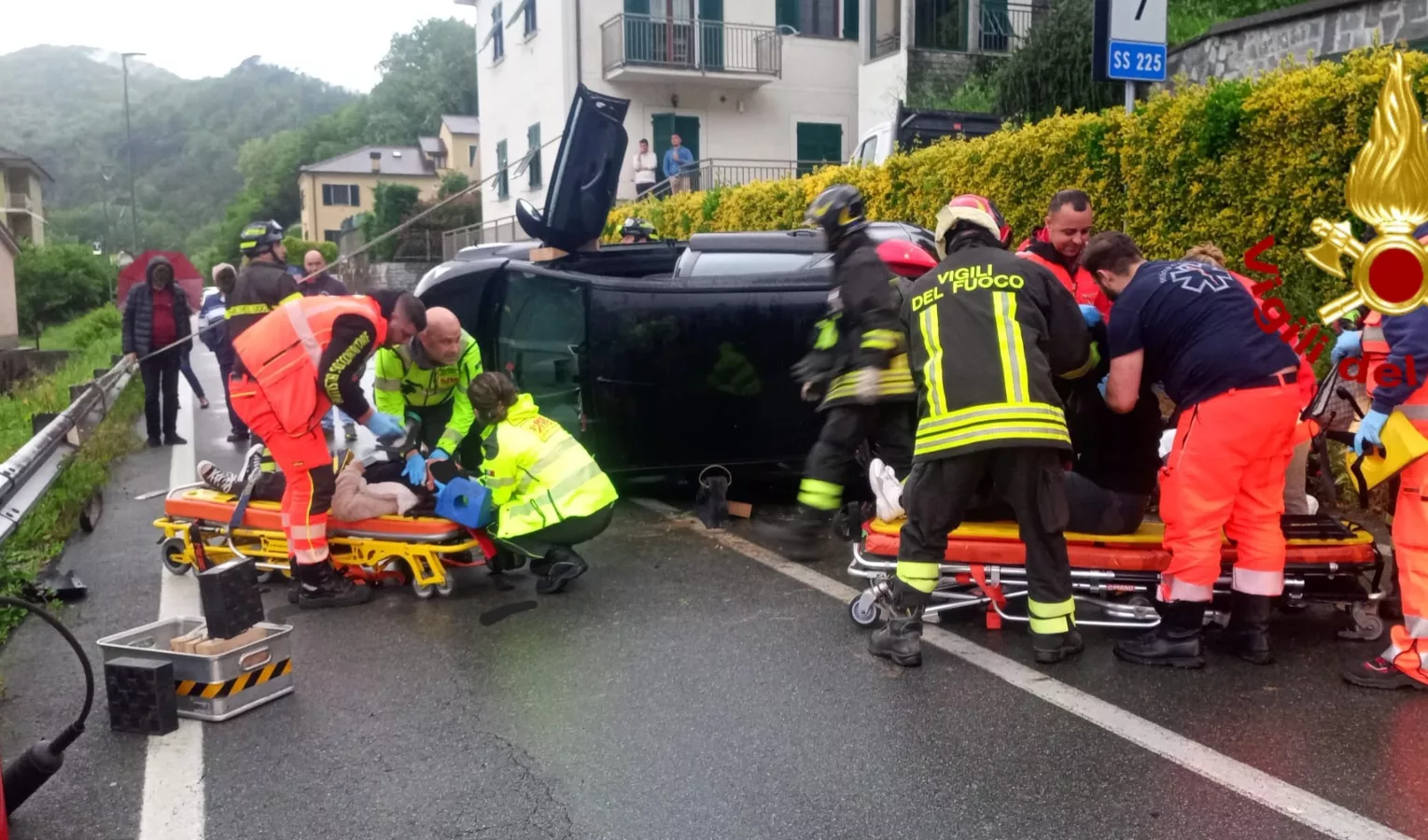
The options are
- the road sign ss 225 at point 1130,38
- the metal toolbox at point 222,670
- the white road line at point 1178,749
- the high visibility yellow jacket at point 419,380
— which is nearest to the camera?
the white road line at point 1178,749

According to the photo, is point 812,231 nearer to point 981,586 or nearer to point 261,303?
point 261,303

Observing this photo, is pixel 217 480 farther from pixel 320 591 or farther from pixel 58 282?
pixel 58 282

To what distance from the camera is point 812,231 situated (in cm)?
943

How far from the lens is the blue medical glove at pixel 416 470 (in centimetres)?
593

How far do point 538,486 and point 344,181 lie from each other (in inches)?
2986

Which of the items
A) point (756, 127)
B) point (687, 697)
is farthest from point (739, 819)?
point (756, 127)

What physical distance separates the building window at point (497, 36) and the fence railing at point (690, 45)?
5729 mm

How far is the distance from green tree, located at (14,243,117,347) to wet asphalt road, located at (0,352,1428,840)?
135ft

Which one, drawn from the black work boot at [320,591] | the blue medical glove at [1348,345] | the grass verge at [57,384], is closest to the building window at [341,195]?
the grass verge at [57,384]

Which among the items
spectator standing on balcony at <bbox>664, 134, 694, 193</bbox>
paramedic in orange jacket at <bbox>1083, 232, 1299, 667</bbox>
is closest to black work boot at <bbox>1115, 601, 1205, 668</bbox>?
paramedic in orange jacket at <bbox>1083, 232, 1299, 667</bbox>

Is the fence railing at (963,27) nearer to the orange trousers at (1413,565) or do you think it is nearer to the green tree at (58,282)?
the orange trousers at (1413,565)

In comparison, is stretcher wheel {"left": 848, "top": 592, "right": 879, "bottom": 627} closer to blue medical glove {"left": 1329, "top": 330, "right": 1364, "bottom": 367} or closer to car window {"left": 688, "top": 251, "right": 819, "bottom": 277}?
blue medical glove {"left": 1329, "top": 330, "right": 1364, "bottom": 367}

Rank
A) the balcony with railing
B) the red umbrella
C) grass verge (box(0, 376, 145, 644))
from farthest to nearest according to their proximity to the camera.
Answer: the balcony with railing, the red umbrella, grass verge (box(0, 376, 145, 644))

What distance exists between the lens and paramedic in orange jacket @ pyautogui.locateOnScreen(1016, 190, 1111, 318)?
5426mm
